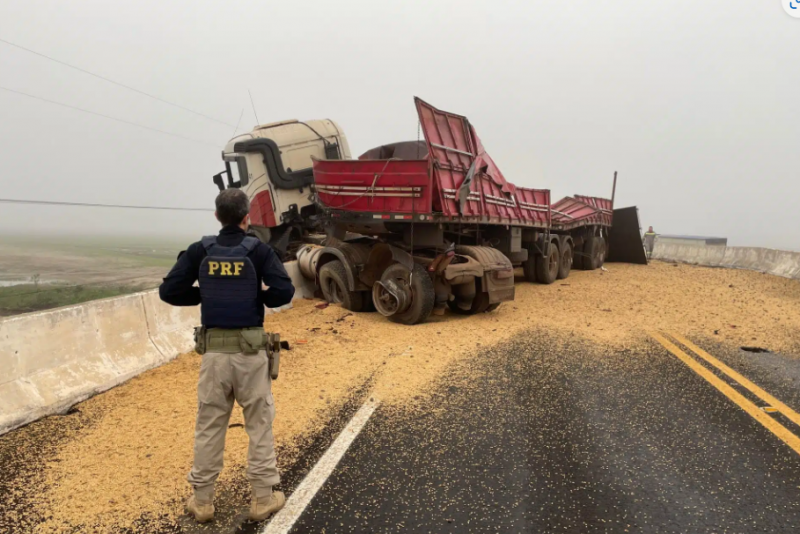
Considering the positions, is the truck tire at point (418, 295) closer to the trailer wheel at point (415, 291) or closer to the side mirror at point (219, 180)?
the trailer wheel at point (415, 291)

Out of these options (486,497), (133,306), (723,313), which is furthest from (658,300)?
(133,306)

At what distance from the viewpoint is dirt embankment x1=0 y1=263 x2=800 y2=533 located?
2.87 meters

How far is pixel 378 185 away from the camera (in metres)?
7.34

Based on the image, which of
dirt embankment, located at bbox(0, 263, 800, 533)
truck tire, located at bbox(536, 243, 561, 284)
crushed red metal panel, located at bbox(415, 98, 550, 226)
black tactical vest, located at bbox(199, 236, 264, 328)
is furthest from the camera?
truck tire, located at bbox(536, 243, 561, 284)

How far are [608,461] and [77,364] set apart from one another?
167 inches

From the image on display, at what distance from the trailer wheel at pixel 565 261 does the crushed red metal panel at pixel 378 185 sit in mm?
7291

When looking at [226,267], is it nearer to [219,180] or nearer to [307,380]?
[307,380]

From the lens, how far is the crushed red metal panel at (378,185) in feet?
23.3

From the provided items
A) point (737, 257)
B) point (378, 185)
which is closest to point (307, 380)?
point (378, 185)

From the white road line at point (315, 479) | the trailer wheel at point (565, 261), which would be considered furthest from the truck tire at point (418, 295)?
the trailer wheel at point (565, 261)

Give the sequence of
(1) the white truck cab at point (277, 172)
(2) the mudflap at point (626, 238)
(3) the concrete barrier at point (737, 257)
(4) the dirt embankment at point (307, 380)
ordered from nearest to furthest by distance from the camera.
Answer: (4) the dirt embankment at point (307, 380) < (1) the white truck cab at point (277, 172) < (3) the concrete barrier at point (737, 257) < (2) the mudflap at point (626, 238)

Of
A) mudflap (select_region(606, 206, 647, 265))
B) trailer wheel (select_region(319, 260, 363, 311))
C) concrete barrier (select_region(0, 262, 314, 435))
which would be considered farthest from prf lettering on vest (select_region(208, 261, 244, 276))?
mudflap (select_region(606, 206, 647, 265))

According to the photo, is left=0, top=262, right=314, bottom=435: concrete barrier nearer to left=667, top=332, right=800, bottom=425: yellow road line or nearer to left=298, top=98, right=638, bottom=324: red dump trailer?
left=298, top=98, right=638, bottom=324: red dump trailer

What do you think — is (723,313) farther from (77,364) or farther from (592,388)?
(77,364)
